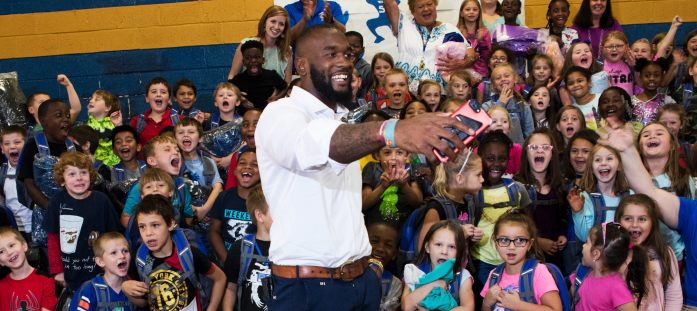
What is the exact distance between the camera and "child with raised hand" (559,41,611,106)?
5.52 meters

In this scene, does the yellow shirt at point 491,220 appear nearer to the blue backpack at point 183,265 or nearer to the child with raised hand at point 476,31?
the blue backpack at point 183,265

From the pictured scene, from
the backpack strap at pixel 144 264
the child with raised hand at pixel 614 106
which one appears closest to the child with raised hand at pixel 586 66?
the child with raised hand at pixel 614 106

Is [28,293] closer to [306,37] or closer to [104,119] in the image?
[104,119]

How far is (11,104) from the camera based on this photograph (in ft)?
20.1

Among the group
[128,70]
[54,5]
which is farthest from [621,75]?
[54,5]

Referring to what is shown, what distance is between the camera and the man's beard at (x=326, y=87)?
201 centimetres

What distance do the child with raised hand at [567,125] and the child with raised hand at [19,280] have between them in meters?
3.72

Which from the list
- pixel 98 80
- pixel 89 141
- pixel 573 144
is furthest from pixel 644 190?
pixel 98 80

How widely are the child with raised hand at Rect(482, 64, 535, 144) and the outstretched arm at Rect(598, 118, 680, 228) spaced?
162 cm

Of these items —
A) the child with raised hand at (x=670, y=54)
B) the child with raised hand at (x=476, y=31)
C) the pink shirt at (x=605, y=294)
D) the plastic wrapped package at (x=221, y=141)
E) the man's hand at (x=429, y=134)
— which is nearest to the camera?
the man's hand at (x=429, y=134)

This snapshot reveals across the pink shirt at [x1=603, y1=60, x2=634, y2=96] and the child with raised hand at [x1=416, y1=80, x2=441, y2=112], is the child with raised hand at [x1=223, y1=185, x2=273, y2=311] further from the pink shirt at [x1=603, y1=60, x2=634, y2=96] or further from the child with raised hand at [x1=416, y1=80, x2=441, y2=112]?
the pink shirt at [x1=603, y1=60, x2=634, y2=96]

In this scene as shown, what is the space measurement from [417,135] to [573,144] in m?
3.20

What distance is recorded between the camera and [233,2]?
7309 millimetres

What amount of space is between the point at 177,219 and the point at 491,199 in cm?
200
